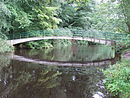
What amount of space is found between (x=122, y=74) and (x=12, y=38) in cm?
1305

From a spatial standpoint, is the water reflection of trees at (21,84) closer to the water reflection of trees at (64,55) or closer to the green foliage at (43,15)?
the water reflection of trees at (64,55)

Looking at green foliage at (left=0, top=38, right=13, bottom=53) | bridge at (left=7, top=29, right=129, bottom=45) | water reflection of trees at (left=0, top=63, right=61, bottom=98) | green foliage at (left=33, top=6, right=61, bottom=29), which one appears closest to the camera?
water reflection of trees at (left=0, top=63, right=61, bottom=98)

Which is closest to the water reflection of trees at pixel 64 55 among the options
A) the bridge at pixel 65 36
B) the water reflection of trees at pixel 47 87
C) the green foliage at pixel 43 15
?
the bridge at pixel 65 36

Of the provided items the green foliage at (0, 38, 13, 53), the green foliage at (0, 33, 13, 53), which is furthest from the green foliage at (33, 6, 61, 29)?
the green foliage at (0, 38, 13, 53)

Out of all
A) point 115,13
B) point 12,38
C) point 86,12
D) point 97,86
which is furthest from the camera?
point 86,12

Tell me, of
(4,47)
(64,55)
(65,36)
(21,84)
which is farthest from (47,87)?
(65,36)

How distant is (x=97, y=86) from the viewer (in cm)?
561

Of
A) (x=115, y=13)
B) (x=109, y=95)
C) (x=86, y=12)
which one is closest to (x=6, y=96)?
(x=109, y=95)

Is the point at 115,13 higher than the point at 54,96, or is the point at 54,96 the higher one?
the point at 115,13

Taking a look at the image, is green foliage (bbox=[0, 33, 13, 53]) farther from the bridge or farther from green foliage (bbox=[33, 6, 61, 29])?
green foliage (bbox=[33, 6, 61, 29])

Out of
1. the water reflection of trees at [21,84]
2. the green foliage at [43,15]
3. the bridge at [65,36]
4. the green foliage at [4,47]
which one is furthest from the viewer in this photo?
the green foliage at [43,15]

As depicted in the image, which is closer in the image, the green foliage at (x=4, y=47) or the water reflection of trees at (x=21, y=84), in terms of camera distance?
the water reflection of trees at (x=21, y=84)

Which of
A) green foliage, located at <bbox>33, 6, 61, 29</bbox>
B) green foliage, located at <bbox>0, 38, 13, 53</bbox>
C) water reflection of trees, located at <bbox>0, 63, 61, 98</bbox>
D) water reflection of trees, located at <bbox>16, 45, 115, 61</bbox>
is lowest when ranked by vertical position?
water reflection of trees, located at <bbox>16, 45, 115, 61</bbox>

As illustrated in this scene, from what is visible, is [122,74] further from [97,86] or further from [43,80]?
[43,80]
